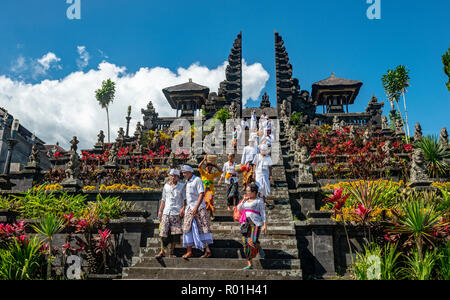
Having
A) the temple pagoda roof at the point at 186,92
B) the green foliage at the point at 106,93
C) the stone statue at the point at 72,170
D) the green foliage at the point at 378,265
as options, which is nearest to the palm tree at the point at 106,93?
the green foliage at the point at 106,93

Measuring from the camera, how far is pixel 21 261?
5852mm

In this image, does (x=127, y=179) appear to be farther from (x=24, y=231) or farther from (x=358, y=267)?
(x=358, y=267)

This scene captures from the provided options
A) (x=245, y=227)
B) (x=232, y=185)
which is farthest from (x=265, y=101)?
(x=245, y=227)

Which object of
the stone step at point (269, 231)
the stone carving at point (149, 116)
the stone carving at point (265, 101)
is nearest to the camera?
the stone step at point (269, 231)

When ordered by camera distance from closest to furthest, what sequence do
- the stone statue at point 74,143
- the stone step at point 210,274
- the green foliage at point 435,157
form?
the stone step at point 210,274, the green foliage at point 435,157, the stone statue at point 74,143

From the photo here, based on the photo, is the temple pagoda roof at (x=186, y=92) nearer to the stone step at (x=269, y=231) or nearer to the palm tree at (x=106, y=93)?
the palm tree at (x=106, y=93)

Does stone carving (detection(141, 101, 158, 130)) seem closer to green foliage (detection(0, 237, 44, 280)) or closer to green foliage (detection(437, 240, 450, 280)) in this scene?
green foliage (detection(0, 237, 44, 280))

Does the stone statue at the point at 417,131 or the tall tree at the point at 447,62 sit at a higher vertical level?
the tall tree at the point at 447,62

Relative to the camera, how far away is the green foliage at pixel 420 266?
5.18 meters

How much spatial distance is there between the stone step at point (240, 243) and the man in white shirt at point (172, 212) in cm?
71

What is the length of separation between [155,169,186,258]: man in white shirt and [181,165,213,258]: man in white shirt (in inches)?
4.7

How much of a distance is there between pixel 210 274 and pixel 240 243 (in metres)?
1.22

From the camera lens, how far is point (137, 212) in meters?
6.77
